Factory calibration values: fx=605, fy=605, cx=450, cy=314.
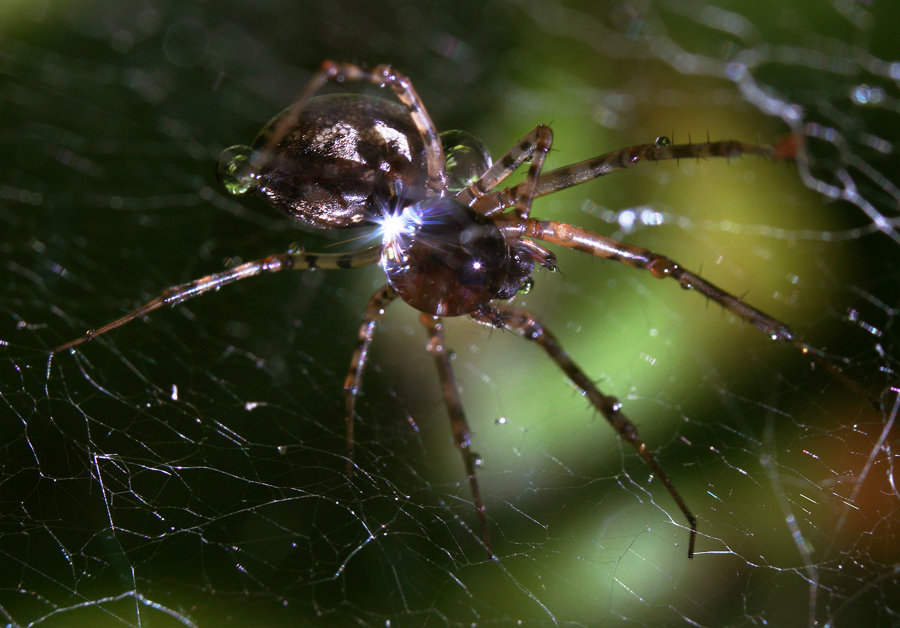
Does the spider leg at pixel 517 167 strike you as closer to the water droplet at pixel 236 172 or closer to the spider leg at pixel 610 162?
the spider leg at pixel 610 162

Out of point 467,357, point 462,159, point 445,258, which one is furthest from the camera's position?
point 467,357

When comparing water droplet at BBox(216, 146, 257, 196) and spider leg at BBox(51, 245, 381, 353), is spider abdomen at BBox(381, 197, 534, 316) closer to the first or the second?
spider leg at BBox(51, 245, 381, 353)

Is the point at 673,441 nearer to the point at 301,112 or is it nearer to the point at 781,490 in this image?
the point at 781,490

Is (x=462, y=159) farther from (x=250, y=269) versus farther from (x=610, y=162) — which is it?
(x=250, y=269)

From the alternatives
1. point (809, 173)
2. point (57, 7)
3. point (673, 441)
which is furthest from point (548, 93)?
point (57, 7)

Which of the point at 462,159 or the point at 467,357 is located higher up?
the point at 462,159

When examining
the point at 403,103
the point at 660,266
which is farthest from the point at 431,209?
the point at 660,266
